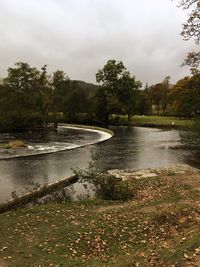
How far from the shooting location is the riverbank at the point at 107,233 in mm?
9461

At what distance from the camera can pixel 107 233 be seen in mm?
12055

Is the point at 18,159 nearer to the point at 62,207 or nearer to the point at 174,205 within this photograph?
the point at 62,207

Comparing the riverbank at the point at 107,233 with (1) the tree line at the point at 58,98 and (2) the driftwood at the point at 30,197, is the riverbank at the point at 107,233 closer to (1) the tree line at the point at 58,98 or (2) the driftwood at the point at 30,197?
(2) the driftwood at the point at 30,197

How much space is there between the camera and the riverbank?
946cm

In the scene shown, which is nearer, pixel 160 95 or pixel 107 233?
pixel 107 233

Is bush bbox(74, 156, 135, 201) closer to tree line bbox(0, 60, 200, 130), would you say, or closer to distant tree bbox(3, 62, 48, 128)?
tree line bbox(0, 60, 200, 130)

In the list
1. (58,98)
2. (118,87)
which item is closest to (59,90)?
(58,98)

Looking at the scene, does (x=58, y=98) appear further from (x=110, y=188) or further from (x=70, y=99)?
(x=110, y=188)

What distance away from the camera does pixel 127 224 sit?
42.2 feet

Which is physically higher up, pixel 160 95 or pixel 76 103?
pixel 160 95

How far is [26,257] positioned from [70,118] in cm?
8247

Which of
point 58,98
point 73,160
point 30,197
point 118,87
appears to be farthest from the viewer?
point 58,98

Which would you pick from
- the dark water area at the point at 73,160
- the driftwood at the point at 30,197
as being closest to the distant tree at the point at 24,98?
the dark water area at the point at 73,160

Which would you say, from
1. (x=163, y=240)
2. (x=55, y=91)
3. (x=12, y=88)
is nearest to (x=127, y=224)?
(x=163, y=240)
